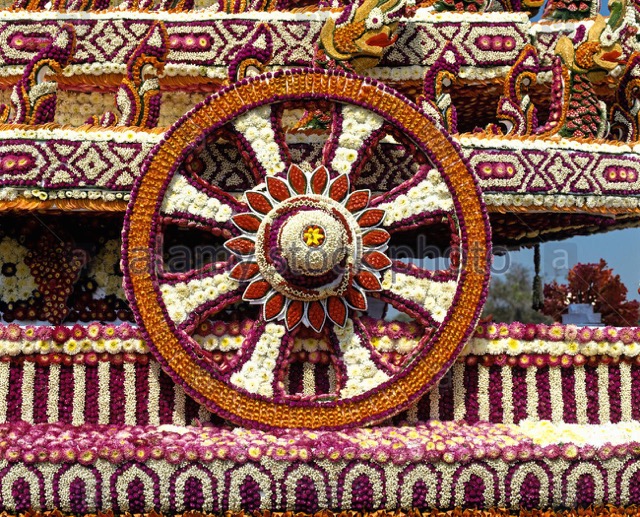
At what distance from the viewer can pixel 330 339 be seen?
448cm

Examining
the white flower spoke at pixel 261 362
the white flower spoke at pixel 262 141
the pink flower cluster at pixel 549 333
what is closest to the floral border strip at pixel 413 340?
the pink flower cluster at pixel 549 333

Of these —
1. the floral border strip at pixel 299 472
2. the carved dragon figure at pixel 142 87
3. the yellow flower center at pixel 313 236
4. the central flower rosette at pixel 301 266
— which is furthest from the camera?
the carved dragon figure at pixel 142 87

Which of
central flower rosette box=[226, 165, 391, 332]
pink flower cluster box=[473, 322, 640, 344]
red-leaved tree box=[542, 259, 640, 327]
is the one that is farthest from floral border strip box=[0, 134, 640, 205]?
red-leaved tree box=[542, 259, 640, 327]

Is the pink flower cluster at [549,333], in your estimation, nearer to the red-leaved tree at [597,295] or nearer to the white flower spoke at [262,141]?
the white flower spoke at [262,141]

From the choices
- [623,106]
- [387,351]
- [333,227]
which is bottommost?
[387,351]

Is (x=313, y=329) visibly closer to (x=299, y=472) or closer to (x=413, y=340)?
(x=413, y=340)

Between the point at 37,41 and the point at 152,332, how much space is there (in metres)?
3.12

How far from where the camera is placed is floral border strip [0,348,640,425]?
442 cm

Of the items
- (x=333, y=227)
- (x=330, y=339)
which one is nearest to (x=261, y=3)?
(x=333, y=227)

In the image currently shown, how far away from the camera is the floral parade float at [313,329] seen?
3.94m

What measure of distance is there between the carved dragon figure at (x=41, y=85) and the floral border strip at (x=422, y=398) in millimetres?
1690

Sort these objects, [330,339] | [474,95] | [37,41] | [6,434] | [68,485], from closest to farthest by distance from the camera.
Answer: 1. [68,485]
2. [6,434]
3. [330,339]
4. [37,41]
5. [474,95]

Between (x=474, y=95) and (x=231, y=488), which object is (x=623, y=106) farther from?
(x=231, y=488)

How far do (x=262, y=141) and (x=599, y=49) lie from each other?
288cm
